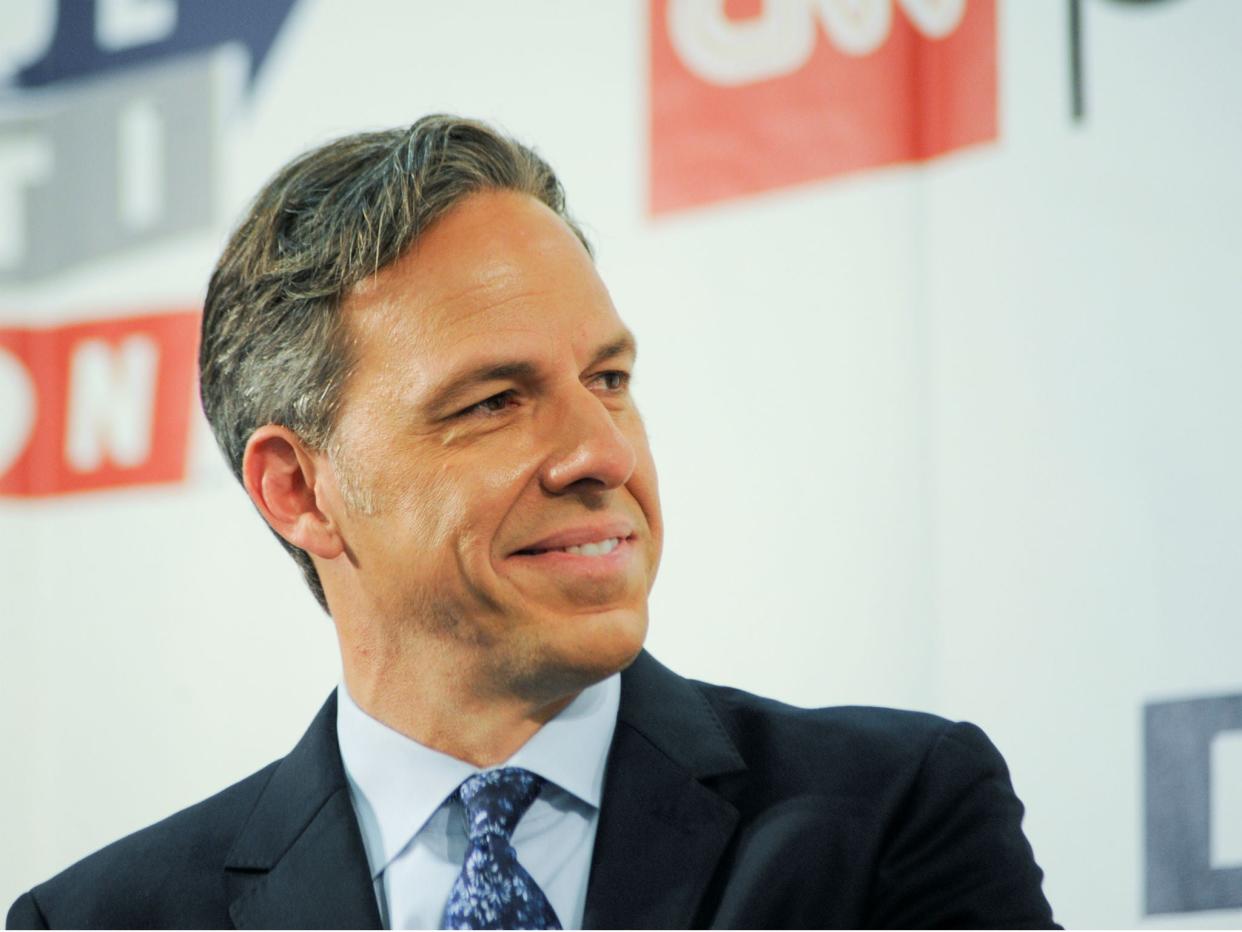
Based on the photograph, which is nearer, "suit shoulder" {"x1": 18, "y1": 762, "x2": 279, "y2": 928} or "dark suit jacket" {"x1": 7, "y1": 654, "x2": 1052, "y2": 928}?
"dark suit jacket" {"x1": 7, "y1": 654, "x2": 1052, "y2": 928}

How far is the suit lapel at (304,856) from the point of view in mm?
1702

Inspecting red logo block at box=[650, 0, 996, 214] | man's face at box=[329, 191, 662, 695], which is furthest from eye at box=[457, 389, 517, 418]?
red logo block at box=[650, 0, 996, 214]

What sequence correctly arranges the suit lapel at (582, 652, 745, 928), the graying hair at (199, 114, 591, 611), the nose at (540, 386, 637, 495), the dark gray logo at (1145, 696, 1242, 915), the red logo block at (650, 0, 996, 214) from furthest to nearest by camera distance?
the red logo block at (650, 0, 996, 214) → the dark gray logo at (1145, 696, 1242, 915) → the graying hair at (199, 114, 591, 611) → the nose at (540, 386, 637, 495) → the suit lapel at (582, 652, 745, 928)

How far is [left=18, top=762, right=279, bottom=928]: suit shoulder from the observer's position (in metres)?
1.80

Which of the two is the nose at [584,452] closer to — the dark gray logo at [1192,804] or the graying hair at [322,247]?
the graying hair at [322,247]

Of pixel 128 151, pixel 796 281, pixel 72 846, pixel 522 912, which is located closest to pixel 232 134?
pixel 128 151

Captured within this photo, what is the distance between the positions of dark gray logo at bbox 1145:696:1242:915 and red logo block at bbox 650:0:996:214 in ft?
2.86

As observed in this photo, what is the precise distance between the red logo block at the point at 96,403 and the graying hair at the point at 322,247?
917mm

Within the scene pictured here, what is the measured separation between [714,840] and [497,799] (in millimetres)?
236

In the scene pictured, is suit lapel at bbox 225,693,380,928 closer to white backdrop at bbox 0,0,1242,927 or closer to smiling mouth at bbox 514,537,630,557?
smiling mouth at bbox 514,537,630,557

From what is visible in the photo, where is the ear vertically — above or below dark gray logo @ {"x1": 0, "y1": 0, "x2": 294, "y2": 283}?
below

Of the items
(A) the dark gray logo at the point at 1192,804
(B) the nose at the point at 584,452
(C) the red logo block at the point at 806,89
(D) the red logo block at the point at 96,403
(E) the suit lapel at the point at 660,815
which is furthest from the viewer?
(D) the red logo block at the point at 96,403

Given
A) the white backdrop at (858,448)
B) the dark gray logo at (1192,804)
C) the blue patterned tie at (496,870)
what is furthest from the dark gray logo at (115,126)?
the dark gray logo at (1192,804)

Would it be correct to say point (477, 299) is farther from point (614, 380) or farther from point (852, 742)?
point (852, 742)
